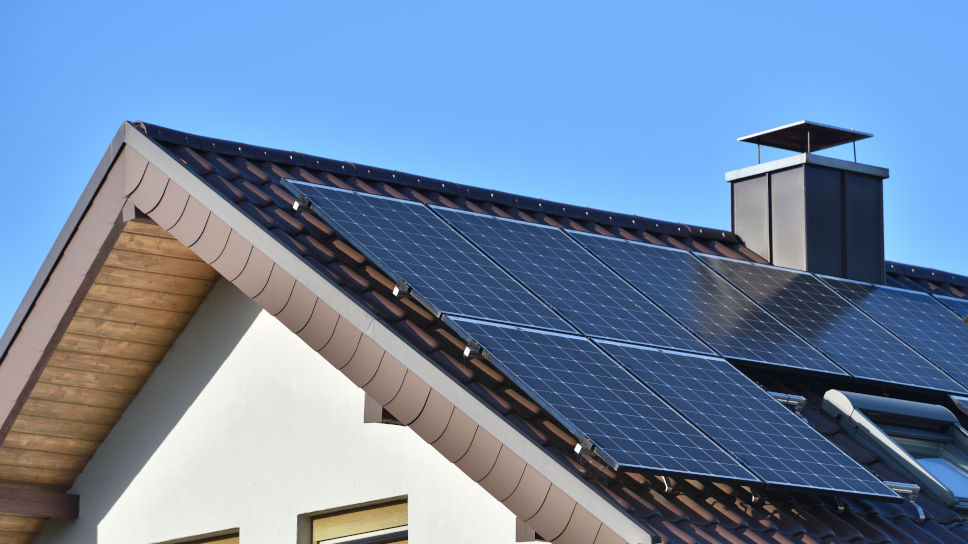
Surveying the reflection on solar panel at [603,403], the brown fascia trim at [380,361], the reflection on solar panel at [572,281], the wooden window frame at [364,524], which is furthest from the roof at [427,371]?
the wooden window frame at [364,524]

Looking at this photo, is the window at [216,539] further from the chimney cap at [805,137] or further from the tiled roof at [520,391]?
the chimney cap at [805,137]

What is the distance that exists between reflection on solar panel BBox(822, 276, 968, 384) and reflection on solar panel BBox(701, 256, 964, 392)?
0.20m

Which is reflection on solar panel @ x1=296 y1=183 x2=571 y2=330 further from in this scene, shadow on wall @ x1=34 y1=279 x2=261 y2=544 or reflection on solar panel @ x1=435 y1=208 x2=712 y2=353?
shadow on wall @ x1=34 y1=279 x2=261 y2=544

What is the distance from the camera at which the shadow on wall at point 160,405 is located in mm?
13461

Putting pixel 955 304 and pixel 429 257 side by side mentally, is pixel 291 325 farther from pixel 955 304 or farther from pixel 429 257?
pixel 955 304

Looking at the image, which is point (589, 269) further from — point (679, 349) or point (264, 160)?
point (264, 160)

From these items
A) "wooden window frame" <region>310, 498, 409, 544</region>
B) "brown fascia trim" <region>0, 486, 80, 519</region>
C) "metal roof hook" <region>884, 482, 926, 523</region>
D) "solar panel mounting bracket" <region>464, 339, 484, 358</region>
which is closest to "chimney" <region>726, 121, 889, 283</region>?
"metal roof hook" <region>884, 482, 926, 523</region>

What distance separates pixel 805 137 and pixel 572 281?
18.5 ft

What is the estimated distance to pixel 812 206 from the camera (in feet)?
52.3

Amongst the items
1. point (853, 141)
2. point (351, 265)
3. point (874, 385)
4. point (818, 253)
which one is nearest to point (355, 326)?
point (351, 265)

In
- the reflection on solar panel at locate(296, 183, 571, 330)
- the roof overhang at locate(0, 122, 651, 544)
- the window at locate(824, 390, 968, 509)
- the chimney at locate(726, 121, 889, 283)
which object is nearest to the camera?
the roof overhang at locate(0, 122, 651, 544)

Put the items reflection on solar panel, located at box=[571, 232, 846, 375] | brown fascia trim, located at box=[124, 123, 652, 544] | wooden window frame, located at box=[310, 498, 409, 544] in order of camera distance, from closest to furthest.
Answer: brown fascia trim, located at box=[124, 123, 652, 544], wooden window frame, located at box=[310, 498, 409, 544], reflection on solar panel, located at box=[571, 232, 846, 375]

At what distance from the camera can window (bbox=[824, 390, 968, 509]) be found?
1152 cm

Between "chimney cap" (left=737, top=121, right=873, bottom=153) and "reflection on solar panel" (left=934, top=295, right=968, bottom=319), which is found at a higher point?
"chimney cap" (left=737, top=121, right=873, bottom=153)
